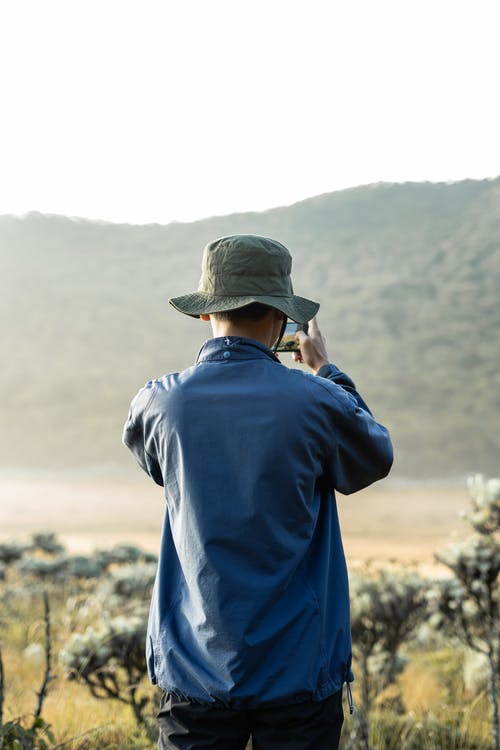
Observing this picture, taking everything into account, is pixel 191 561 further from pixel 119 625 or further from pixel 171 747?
pixel 119 625

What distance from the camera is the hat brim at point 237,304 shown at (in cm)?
193

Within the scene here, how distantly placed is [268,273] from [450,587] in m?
4.41

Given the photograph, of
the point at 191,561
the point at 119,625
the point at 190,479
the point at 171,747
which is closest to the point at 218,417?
the point at 190,479

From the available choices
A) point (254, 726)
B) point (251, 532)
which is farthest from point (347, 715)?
point (251, 532)

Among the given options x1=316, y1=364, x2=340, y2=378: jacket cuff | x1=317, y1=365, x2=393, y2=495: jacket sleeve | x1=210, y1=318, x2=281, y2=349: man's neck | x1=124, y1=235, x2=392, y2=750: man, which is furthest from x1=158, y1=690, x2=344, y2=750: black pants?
x1=210, y1=318, x2=281, y2=349: man's neck

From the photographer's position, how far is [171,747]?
6.24 feet

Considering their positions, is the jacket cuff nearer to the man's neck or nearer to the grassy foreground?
the man's neck

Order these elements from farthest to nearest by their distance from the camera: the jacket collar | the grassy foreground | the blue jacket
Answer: the grassy foreground
the jacket collar
the blue jacket

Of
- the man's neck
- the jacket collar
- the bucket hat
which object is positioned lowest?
the jacket collar

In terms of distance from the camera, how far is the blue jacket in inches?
68.8

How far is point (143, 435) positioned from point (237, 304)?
1.36 ft

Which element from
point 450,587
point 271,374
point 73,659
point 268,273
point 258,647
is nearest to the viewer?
point 258,647

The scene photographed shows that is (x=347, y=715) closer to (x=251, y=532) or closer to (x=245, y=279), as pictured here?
(x=251, y=532)

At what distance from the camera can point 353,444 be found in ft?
6.19
